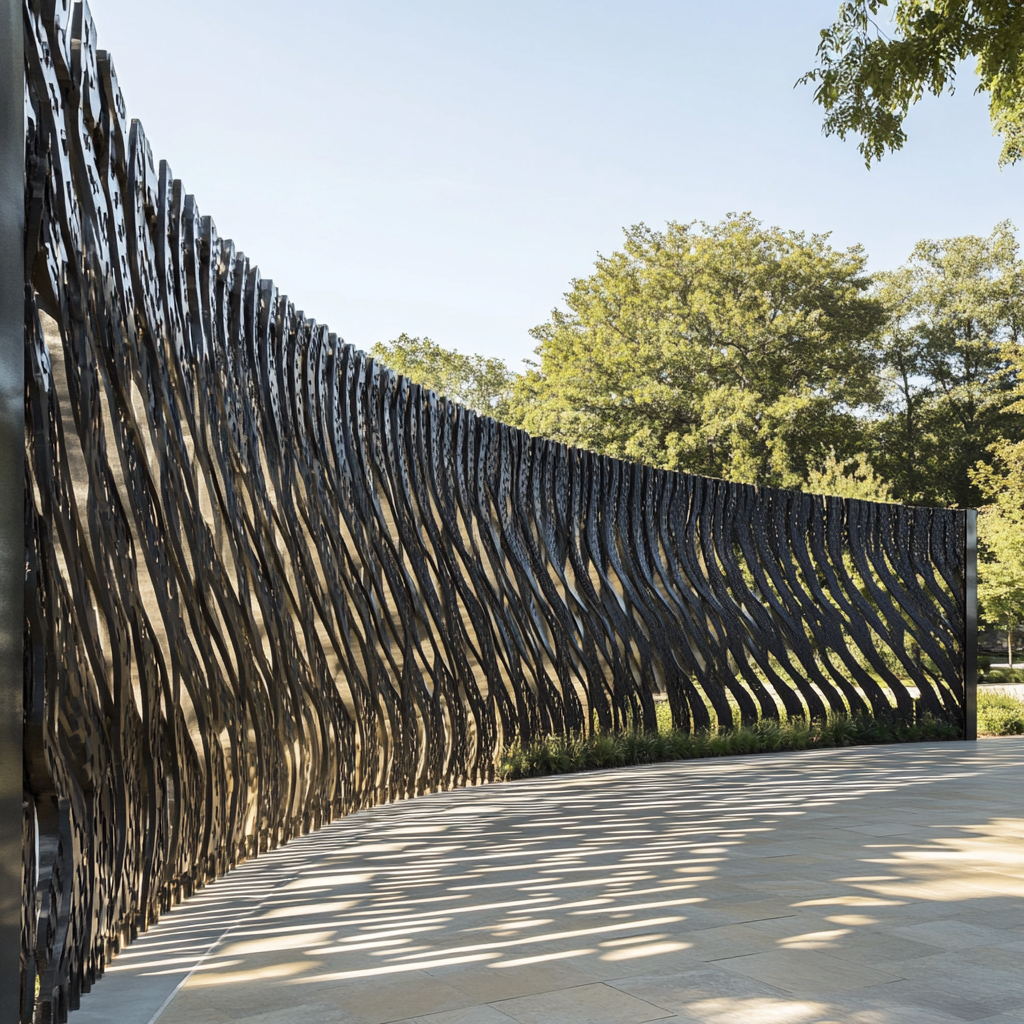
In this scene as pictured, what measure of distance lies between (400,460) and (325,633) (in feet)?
5.03

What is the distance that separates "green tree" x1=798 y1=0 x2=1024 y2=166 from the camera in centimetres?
848

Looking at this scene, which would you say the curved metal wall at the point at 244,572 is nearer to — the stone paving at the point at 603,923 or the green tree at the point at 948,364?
the stone paving at the point at 603,923

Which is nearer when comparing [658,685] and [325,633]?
[325,633]

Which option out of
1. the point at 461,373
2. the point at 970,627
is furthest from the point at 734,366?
the point at 970,627

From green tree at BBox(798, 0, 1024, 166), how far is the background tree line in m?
18.0

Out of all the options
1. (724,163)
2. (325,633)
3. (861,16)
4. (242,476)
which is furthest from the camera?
(724,163)

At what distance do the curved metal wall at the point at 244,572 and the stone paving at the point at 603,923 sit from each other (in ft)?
0.95

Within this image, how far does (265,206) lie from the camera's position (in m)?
42.1


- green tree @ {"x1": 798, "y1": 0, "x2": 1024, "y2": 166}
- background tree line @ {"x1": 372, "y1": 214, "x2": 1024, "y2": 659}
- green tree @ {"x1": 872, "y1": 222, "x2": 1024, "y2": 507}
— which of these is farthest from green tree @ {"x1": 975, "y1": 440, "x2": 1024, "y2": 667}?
green tree @ {"x1": 798, "y1": 0, "x2": 1024, "y2": 166}

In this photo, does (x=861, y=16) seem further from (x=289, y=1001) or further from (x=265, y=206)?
(x=265, y=206)

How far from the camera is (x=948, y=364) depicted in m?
37.0

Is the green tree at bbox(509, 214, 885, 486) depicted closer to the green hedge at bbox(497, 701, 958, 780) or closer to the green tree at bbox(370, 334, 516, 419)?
the green tree at bbox(370, 334, 516, 419)

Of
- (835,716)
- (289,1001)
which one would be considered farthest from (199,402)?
(835,716)

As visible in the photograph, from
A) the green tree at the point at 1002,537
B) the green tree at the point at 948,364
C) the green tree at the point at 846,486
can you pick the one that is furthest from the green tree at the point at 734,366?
the green tree at the point at 1002,537
